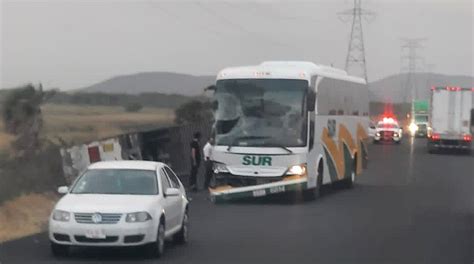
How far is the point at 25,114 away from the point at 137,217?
69.9 feet

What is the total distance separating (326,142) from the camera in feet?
94.5

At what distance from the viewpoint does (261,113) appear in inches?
1036

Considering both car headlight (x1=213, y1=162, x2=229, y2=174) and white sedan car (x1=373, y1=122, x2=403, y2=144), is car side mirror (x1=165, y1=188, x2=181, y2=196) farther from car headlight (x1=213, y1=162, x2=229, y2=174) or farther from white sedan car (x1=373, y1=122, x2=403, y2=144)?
white sedan car (x1=373, y1=122, x2=403, y2=144)

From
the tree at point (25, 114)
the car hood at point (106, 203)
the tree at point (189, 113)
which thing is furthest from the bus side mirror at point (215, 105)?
the tree at point (189, 113)

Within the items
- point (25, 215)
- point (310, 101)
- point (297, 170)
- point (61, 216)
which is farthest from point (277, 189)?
point (61, 216)

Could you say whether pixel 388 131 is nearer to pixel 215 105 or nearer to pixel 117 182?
pixel 215 105

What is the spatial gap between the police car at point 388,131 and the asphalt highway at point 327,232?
147 ft

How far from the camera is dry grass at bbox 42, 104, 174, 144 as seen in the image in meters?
36.6

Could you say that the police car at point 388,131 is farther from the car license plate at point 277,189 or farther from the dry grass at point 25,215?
the dry grass at point 25,215

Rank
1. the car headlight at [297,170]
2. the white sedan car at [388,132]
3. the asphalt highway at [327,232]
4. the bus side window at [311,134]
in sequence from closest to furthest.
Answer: the asphalt highway at [327,232] → the car headlight at [297,170] → the bus side window at [311,134] → the white sedan car at [388,132]

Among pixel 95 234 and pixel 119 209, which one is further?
pixel 119 209

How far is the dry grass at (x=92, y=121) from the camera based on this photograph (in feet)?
120

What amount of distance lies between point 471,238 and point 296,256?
16.6 feet

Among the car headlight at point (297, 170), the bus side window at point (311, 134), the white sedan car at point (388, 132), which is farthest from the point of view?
the white sedan car at point (388, 132)
